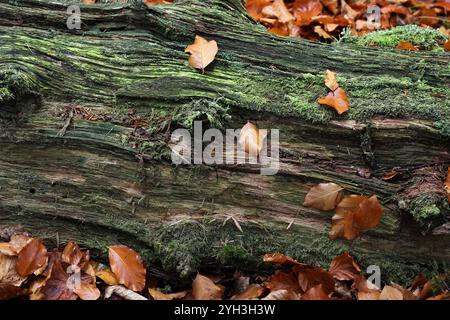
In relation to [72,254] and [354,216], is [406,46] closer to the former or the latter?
[354,216]

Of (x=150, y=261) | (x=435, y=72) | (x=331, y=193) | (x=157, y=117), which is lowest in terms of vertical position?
(x=150, y=261)

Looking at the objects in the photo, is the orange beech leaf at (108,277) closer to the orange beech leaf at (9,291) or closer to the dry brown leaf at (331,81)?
the orange beech leaf at (9,291)

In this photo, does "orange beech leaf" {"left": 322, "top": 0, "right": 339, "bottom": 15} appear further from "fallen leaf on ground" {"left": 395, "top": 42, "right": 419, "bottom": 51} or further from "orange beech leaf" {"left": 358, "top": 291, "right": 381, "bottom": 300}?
"orange beech leaf" {"left": 358, "top": 291, "right": 381, "bottom": 300}

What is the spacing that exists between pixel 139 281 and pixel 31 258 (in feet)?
1.79

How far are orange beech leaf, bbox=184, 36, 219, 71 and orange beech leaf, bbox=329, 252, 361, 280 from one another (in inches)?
49.7

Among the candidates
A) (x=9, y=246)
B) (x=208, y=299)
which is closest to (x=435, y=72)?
(x=208, y=299)

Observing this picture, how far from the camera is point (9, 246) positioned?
2.39 metres

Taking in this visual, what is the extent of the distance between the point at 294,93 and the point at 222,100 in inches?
16.4

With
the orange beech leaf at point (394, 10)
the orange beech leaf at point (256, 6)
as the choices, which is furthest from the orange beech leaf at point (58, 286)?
the orange beech leaf at point (394, 10)

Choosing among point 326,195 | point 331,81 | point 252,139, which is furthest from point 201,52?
point 326,195

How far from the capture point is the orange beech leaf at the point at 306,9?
4594mm

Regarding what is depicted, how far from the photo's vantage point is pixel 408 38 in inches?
138

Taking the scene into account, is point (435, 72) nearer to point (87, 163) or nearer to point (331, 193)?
point (331, 193)
